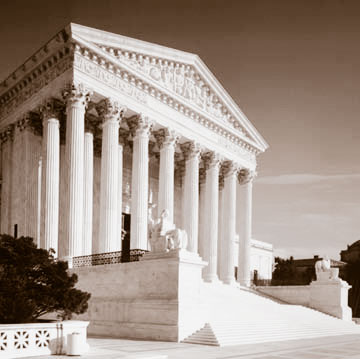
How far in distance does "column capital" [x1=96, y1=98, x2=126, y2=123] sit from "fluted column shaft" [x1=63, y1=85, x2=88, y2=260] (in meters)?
1.88

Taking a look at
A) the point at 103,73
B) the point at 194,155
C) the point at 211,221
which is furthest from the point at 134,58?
the point at 211,221

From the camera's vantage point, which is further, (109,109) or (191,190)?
(191,190)

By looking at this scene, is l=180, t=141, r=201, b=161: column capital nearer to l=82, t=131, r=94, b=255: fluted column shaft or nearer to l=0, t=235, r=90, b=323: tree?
l=82, t=131, r=94, b=255: fluted column shaft

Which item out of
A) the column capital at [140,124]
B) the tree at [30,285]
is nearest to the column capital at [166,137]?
the column capital at [140,124]

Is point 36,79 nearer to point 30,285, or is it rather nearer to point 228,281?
point 30,285

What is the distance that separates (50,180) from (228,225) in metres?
19.9

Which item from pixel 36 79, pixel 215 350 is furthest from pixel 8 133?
pixel 215 350

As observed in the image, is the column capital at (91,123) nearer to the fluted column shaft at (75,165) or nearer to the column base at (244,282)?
the fluted column shaft at (75,165)

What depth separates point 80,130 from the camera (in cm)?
3238

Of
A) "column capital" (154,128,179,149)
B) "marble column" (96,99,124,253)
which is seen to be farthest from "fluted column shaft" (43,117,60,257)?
"column capital" (154,128,179,149)

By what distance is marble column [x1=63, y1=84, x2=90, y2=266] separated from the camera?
102ft

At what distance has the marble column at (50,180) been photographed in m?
31.8

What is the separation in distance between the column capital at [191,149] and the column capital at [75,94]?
12631mm

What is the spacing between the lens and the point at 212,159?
45.8 meters
